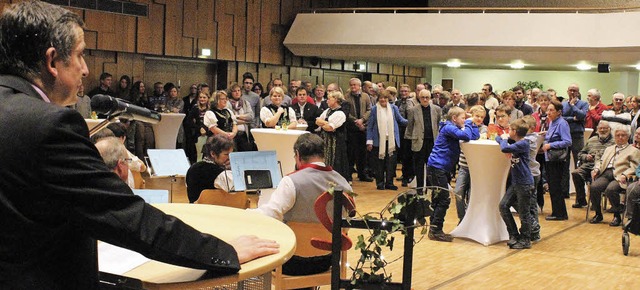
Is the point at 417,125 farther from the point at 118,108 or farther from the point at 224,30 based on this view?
the point at 118,108

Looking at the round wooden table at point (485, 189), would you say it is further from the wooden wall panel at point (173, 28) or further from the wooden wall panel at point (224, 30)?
the wooden wall panel at point (224, 30)

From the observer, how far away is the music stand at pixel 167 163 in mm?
5758

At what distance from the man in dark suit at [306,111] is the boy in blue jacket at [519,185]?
3604 mm

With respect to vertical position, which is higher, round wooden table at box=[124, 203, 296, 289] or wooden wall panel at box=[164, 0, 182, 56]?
wooden wall panel at box=[164, 0, 182, 56]

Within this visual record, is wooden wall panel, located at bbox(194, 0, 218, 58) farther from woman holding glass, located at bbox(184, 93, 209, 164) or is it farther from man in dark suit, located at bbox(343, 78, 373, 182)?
man in dark suit, located at bbox(343, 78, 373, 182)

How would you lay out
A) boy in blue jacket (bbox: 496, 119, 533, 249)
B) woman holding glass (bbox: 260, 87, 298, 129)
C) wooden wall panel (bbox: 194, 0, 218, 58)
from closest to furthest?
1. boy in blue jacket (bbox: 496, 119, 533, 249)
2. woman holding glass (bbox: 260, 87, 298, 129)
3. wooden wall panel (bbox: 194, 0, 218, 58)

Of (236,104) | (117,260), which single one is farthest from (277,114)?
(117,260)

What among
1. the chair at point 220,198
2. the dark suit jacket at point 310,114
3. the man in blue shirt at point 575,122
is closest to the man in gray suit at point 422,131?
the dark suit jacket at point 310,114

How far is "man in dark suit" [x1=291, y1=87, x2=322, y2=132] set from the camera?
10234 mm

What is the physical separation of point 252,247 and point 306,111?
8.59 m

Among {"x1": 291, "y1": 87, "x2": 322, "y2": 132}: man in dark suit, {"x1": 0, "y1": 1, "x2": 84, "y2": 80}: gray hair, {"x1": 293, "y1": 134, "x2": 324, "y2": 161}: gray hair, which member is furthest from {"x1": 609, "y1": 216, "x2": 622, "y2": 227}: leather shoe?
{"x1": 0, "y1": 1, "x2": 84, "y2": 80}: gray hair

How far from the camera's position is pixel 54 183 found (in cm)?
136

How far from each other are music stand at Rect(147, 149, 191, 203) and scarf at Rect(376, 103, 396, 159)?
514cm

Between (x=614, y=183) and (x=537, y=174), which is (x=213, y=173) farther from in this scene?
(x=614, y=183)
